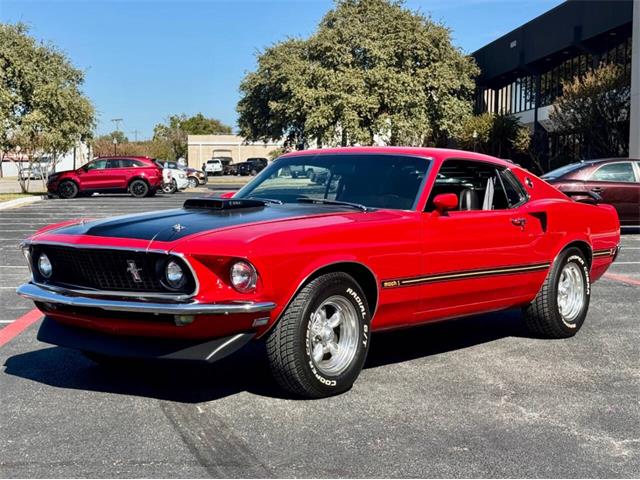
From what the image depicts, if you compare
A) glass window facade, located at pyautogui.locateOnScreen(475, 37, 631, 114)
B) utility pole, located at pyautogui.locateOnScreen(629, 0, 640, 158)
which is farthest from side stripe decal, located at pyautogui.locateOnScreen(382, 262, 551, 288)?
glass window facade, located at pyautogui.locateOnScreen(475, 37, 631, 114)

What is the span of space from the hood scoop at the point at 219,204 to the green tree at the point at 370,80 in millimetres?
31253

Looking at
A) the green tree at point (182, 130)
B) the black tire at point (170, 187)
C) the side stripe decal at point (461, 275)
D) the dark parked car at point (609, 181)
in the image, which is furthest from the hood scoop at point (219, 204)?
the green tree at point (182, 130)

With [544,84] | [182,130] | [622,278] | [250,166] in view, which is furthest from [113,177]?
[182,130]

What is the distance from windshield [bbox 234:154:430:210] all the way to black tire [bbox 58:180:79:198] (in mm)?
28385

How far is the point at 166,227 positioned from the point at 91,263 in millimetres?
496

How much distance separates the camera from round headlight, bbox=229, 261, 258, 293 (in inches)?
177

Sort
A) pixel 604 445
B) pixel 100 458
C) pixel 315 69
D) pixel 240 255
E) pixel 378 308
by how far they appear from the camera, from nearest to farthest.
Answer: pixel 100 458 < pixel 604 445 < pixel 240 255 < pixel 378 308 < pixel 315 69

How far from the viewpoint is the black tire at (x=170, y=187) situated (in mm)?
37969

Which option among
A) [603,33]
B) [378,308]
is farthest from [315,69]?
[378,308]

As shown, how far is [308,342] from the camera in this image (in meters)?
4.73

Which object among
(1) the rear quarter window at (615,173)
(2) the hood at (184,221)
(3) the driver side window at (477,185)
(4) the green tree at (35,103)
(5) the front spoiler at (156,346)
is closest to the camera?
(5) the front spoiler at (156,346)

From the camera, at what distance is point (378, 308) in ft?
17.2

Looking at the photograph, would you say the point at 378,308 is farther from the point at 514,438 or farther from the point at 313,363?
the point at 514,438

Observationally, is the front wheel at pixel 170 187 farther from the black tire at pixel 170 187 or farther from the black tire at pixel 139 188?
the black tire at pixel 139 188
